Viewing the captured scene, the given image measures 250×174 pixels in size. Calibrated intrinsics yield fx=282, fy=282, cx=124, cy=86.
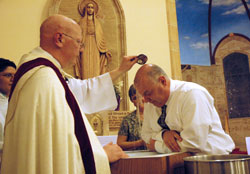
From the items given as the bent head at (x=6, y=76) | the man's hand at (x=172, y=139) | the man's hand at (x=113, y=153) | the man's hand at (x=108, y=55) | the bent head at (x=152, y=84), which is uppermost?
the man's hand at (x=108, y=55)

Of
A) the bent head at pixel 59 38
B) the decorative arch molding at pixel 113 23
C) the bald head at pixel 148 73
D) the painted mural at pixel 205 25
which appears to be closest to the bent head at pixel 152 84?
the bald head at pixel 148 73

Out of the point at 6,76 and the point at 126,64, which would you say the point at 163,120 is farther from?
the point at 6,76

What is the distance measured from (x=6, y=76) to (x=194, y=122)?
2.09m

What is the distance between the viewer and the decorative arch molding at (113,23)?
6.27 meters

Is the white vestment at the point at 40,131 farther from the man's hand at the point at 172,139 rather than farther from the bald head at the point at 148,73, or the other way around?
the bald head at the point at 148,73

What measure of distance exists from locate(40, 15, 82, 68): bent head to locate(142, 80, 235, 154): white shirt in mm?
922

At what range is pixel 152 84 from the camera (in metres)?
2.41

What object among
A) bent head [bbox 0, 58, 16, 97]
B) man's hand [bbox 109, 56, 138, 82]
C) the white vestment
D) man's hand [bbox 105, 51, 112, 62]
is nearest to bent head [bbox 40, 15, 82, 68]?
the white vestment

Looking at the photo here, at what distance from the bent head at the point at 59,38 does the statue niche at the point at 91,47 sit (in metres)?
3.90

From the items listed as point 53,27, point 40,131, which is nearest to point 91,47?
point 53,27

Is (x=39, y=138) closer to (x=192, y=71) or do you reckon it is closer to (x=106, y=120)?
(x=106, y=120)

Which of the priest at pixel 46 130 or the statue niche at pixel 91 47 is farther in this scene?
the statue niche at pixel 91 47

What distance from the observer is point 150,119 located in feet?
8.41

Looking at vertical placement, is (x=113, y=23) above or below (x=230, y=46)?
below
